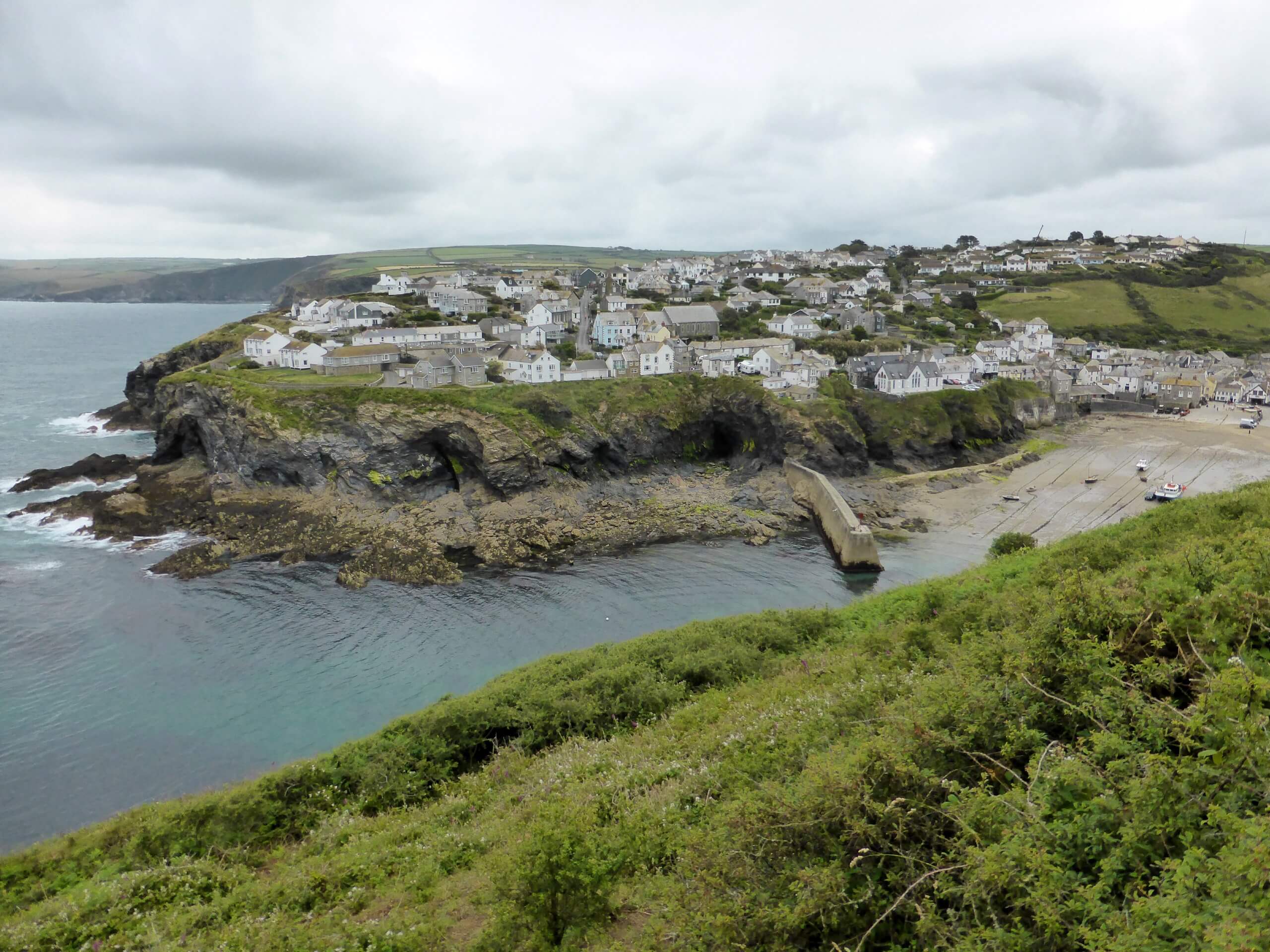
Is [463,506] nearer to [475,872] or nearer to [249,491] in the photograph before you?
[249,491]

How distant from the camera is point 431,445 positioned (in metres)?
45.6

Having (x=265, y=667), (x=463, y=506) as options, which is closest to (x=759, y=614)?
(x=265, y=667)

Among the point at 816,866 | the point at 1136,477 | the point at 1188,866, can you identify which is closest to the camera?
the point at 1188,866

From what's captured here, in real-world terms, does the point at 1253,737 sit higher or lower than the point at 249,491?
higher

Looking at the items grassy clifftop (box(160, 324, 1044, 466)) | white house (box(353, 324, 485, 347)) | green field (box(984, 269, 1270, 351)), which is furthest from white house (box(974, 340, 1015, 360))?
white house (box(353, 324, 485, 347))

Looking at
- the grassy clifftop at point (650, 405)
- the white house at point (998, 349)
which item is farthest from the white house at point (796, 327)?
the grassy clifftop at point (650, 405)

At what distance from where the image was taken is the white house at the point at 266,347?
204 feet

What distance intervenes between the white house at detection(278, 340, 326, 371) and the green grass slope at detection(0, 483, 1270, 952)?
51691mm

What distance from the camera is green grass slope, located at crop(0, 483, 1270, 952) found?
4.98 meters

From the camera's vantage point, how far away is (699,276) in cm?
12556

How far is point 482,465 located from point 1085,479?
41.6 m

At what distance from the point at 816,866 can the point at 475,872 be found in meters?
6.02

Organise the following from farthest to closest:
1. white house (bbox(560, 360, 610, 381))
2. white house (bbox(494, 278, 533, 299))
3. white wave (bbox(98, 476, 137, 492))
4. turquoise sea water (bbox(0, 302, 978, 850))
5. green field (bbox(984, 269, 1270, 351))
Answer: white house (bbox(494, 278, 533, 299)) < green field (bbox(984, 269, 1270, 351)) < white house (bbox(560, 360, 610, 381)) < white wave (bbox(98, 476, 137, 492)) < turquoise sea water (bbox(0, 302, 978, 850))

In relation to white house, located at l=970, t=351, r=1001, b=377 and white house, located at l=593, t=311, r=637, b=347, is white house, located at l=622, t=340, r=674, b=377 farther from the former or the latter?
white house, located at l=970, t=351, r=1001, b=377
